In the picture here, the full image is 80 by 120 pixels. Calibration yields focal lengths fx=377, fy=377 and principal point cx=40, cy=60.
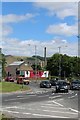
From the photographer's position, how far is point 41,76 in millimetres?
126562

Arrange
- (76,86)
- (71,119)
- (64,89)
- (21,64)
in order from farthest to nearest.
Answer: (21,64) < (76,86) < (64,89) < (71,119)

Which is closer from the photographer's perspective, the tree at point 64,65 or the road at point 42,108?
the road at point 42,108

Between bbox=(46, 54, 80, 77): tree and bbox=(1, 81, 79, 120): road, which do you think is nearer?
bbox=(1, 81, 79, 120): road

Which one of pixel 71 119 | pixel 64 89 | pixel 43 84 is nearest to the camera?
pixel 71 119

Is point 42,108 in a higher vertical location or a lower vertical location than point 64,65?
lower

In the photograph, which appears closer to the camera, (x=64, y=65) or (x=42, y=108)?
(x=42, y=108)

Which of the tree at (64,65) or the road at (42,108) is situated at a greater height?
the tree at (64,65)

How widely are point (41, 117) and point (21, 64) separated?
134 metres

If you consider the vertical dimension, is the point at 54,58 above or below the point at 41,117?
above

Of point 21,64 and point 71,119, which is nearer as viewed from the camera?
point 71,119

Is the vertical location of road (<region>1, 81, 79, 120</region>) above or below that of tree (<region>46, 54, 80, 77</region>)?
below

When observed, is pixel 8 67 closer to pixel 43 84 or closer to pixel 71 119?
pixel 43 84

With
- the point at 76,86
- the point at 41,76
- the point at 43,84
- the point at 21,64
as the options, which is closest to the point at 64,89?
the point at 76,86

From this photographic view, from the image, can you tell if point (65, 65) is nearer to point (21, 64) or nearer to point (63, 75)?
point (63, 75)
